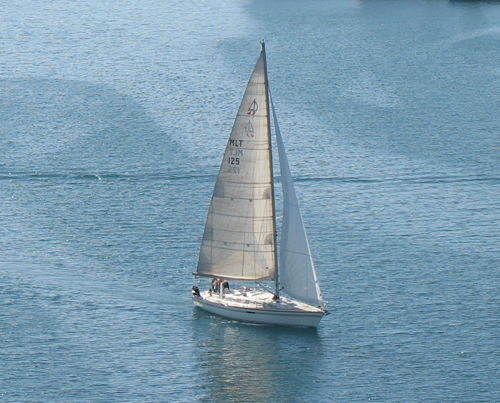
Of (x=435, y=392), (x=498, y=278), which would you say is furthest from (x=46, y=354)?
(x=498, y=278)

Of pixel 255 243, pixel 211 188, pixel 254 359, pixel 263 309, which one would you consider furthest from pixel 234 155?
pixel 211 188

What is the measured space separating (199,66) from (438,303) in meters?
65.7

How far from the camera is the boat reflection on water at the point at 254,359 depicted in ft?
196

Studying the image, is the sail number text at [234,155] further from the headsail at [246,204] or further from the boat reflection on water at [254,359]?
the boat reflection on water at [254,359]

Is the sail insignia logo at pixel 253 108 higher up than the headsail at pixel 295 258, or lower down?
higher up

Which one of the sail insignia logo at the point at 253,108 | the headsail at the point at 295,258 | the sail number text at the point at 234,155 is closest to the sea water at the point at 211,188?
the headsail at the point at 295,258

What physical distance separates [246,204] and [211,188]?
89.5 ft

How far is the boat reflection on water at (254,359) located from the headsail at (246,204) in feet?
10.9

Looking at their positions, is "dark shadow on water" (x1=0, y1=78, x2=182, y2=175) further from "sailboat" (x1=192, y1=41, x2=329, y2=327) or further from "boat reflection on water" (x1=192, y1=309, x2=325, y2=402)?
"boat reflection on water" (x1=192, y1=309, x2=325, y2=402)

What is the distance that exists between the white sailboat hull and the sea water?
2.17ft

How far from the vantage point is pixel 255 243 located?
66125 mm

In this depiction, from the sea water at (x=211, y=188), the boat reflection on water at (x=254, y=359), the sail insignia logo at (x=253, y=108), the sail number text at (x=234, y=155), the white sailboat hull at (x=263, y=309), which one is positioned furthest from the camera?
the white sailboat hull at (x=263, y=309)

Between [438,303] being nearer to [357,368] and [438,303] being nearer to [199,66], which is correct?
[357,368]

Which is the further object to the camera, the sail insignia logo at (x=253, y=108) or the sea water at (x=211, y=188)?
the sail insignia logo at (x=253, y=108)
